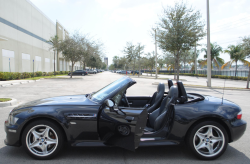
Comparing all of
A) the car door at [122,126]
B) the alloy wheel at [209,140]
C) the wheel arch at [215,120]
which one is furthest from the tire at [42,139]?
the alloy wheel at [209,140]

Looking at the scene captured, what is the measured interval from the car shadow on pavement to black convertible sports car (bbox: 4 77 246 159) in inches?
8.5

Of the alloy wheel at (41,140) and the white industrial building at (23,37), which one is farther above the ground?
the white industrial building at (23,37)

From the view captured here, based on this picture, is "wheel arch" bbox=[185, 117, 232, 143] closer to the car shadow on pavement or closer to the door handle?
the car shadow on pavement

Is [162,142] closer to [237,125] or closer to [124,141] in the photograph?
[124,141]

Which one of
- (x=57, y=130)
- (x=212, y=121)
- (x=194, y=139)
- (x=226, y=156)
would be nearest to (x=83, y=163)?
(x=57, y=130)

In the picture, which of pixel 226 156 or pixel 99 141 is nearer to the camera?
pixel 99 141

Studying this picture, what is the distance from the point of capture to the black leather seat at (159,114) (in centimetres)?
352

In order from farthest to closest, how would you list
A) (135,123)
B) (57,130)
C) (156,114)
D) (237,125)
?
(156,114) → (237,125) → (57,130) → (135,123)

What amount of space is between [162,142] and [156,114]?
0.72 m

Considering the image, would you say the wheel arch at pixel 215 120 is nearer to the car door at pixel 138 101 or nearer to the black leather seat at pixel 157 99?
the black leather seat at pixel 157 99

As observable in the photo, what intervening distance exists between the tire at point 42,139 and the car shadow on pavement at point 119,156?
0.14m

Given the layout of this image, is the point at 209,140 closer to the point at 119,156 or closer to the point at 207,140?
Result: the point at 207,140

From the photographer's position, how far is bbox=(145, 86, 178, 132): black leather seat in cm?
352

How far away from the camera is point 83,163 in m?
3.22
